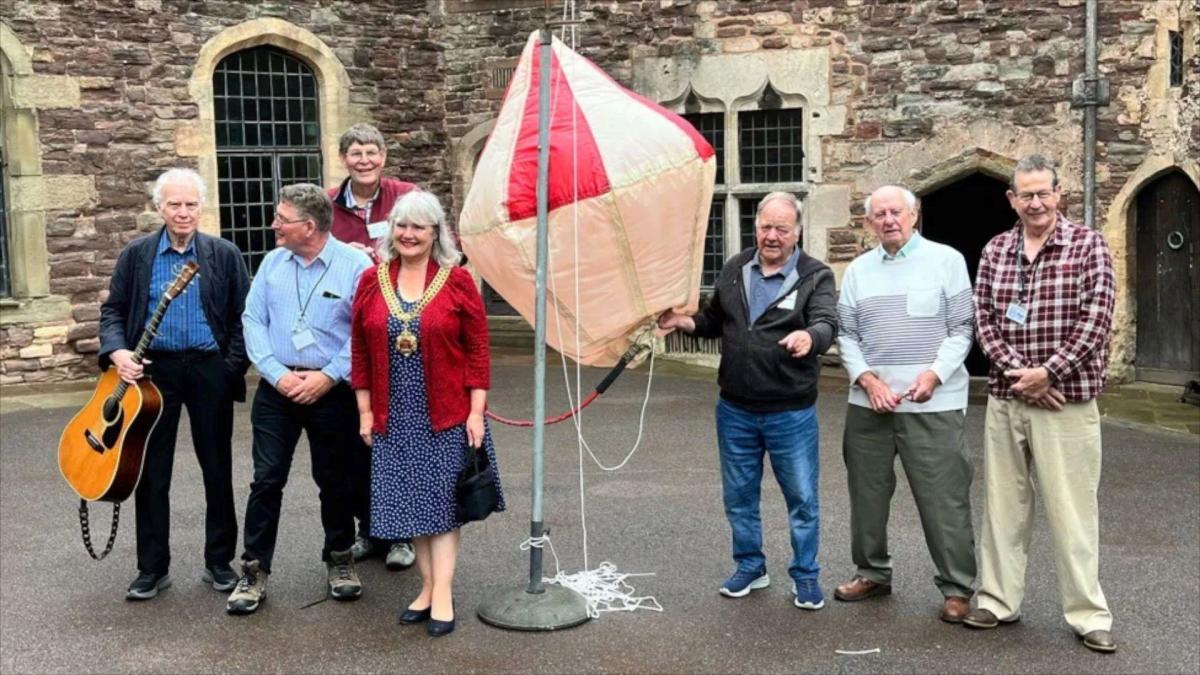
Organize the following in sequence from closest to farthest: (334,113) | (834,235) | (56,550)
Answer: (56,550)
(834,235)
(334,113)

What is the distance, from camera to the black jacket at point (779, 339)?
533 centimetres

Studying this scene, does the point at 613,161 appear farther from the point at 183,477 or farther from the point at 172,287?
the point at 183,477

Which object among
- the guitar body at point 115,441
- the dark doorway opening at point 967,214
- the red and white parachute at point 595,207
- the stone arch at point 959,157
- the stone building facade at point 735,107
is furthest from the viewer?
the dark doorway opening at point 967,214

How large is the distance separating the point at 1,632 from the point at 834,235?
29.4 feet

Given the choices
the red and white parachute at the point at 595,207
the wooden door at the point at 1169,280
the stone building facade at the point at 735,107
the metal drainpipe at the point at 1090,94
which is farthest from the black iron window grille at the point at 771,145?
the red and white parachute at the point at 595,207

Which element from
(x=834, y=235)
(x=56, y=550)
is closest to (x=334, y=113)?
(x=834, y=235)

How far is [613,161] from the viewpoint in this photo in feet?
16.1

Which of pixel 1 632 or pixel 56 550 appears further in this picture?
pixel 56 550

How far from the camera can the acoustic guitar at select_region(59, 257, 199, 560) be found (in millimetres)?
5492

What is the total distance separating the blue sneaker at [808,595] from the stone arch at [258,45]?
29.5 feet

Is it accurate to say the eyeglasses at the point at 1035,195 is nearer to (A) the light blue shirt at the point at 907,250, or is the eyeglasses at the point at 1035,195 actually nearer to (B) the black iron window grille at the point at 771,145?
(A) the light blue shirt at the point at 907,250

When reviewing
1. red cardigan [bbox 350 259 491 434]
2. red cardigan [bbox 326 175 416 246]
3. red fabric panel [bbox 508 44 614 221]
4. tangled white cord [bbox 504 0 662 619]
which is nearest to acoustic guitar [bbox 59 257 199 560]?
red cardigan [bbox 326 175 416 246]

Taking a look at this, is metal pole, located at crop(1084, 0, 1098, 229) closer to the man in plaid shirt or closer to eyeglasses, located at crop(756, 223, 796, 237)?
the man in plaid shirt

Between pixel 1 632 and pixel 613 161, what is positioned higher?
pixel 613 161
